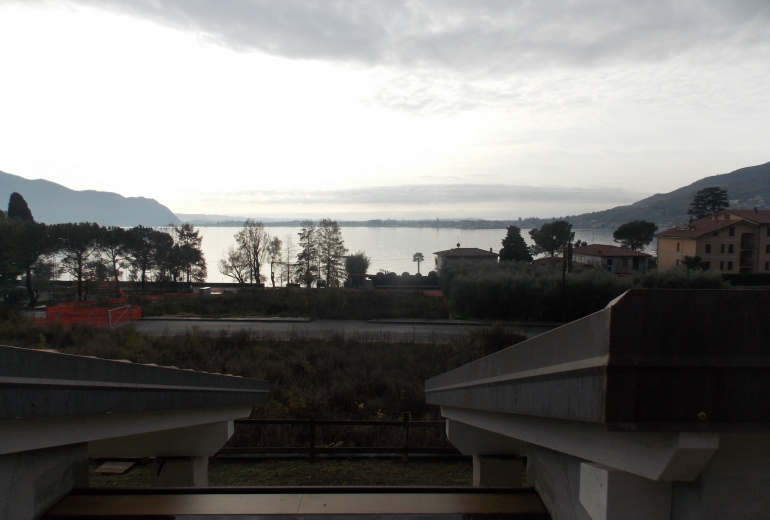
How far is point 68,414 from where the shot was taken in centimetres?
204

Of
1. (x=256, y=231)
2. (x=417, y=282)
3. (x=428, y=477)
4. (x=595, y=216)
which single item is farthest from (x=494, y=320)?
(x=595, y=216)

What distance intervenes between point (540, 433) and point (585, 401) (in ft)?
2.46

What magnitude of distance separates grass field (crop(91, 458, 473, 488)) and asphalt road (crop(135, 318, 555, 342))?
13375 mm

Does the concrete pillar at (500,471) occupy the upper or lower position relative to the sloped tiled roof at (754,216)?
lower

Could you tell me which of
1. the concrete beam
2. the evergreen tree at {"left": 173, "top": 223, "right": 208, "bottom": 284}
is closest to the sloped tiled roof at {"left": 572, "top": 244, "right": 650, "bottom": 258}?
the evergreen tree at {"left": 173, "top": 223, "right": 208, "bottom": 284}

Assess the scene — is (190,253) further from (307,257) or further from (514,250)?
(514,250)

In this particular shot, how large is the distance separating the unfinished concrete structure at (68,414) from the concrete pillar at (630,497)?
190 centimetres

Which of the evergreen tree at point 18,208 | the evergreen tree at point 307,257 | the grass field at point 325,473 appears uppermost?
the evergreen tree at point 18,208

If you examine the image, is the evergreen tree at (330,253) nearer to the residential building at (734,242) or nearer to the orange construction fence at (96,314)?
the orange construction fence at (96,314)

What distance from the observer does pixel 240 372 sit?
1570 cm

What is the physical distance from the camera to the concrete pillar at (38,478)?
6.62 feet

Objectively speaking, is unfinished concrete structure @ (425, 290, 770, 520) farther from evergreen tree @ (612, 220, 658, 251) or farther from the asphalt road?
evergreen tree @ (612, 220, 658, 251)

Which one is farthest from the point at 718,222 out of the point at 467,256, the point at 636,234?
the point at 467,256

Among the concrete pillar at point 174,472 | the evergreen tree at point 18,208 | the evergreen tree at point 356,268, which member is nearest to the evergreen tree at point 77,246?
the evergreen tree at point 18,208
